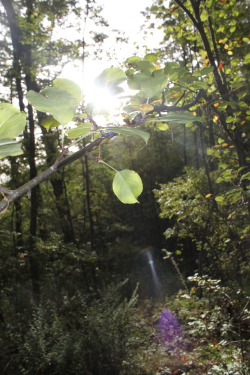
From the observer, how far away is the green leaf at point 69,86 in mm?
382

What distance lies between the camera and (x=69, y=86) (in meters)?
0.38

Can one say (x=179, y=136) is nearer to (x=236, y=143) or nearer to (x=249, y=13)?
(x=249, y=13)

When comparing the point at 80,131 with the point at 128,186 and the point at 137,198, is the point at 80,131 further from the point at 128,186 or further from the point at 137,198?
the point at 137,198

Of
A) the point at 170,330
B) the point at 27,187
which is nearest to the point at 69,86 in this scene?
the point at 27,187

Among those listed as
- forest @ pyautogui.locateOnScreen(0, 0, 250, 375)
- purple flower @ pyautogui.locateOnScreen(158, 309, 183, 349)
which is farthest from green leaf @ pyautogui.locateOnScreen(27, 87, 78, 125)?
purple flower @ pyautogui.locateOnScreen(158, 309, 183, 349)

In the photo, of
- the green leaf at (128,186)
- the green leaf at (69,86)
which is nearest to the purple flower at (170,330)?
the green leaf at (128,186)

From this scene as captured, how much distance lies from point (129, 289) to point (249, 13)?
9.33 meters

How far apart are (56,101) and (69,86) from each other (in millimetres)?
43

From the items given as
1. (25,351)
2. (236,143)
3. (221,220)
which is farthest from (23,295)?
(236,143)

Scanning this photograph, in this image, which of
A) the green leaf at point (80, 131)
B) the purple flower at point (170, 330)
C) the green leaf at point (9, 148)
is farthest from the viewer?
the purple flower at point (170, 330)

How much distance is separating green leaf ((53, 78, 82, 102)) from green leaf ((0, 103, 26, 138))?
0.07 metres

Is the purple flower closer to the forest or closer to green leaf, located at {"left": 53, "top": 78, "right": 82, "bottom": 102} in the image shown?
the forest

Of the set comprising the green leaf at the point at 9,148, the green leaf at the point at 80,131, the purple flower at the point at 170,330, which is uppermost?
the green leaf at the point at 80,131

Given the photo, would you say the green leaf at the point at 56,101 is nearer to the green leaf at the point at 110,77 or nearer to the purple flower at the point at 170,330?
the green leaf at the point at 110,77
